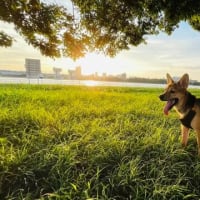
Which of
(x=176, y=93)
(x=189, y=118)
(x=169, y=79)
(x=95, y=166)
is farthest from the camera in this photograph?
(x=169, y=79)

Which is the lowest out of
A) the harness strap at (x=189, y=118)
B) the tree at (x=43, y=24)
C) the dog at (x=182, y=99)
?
the harness strap at (x=189, y=118)

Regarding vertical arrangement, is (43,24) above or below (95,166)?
above

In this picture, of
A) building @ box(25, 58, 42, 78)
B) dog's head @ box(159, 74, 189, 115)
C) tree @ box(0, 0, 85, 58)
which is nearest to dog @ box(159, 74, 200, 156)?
dog's head @ box(159, 74, 189, 115)

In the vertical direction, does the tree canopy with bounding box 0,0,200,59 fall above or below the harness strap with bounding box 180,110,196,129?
above

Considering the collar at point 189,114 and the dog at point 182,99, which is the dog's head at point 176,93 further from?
the collar at point 189,114

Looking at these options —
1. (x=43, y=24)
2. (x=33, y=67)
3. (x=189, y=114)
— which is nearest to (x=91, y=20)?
(x=43, y=24)

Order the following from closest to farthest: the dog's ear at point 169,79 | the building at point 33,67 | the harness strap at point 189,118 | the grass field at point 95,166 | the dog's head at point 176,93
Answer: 1. the grass field at point 95,166
2. the harness strap at point 189,118
3. the dog's head at point 176,93
4. the dog's ear at point 169,79
5. the building at point 33,67

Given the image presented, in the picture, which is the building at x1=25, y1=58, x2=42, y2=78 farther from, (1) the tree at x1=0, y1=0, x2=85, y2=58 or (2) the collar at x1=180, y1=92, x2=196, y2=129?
(2) the collar at x1=180, y1=92, x2=196, y2=129

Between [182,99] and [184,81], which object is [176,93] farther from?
[184,81]

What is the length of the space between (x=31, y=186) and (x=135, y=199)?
1.49 meters

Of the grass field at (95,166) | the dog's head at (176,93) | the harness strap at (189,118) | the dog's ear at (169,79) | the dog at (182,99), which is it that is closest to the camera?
the grass field at (95,166)

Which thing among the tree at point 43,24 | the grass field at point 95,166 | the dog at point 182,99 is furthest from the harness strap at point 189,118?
the tree at point 43,24

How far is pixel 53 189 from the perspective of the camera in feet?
11.2

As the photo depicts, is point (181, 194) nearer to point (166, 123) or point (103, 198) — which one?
point (103, 198)
